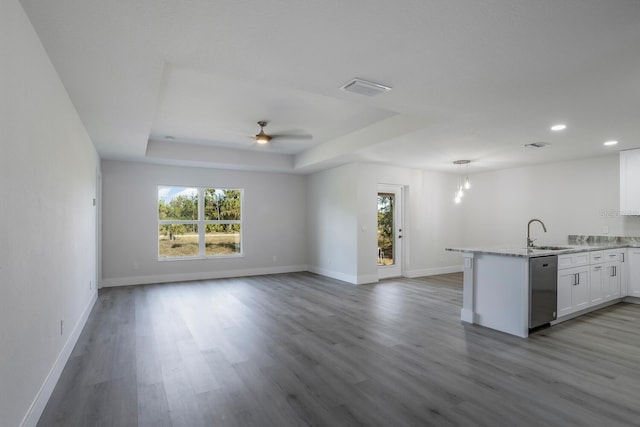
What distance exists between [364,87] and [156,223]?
549cm

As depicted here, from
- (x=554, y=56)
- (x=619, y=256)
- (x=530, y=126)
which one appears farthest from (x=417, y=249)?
(x=554, y=56)

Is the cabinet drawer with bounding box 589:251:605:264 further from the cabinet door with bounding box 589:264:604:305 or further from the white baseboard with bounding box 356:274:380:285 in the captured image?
the white baseboard with bounding box 356:274:380:285

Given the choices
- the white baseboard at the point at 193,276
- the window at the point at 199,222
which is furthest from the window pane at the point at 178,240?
the white baseboard at the point at 193,276

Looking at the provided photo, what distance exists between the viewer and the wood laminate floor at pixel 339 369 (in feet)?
7.41

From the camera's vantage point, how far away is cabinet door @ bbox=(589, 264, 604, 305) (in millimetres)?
4715

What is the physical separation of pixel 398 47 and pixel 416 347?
2733mm

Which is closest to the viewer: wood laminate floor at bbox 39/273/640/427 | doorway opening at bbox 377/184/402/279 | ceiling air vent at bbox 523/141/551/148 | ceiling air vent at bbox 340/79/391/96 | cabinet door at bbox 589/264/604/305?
wood laminate floor at bbox 39/273/640/427

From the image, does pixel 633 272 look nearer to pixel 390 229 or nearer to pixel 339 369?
pixel 390 229

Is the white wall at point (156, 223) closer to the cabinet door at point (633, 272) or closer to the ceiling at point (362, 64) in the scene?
the ceiling at point (362, 64)

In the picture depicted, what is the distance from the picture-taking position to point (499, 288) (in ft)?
13.1

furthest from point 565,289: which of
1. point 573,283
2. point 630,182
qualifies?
point 630,182

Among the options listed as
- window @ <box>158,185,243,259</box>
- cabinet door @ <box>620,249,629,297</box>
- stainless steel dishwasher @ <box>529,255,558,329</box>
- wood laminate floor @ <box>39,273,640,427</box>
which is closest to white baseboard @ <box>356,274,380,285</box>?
wood laminate floor @ <box>39,273,640,427</box>

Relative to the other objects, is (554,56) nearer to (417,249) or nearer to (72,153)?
(72,153)

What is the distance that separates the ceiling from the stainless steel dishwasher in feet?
5.35
